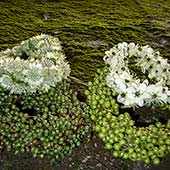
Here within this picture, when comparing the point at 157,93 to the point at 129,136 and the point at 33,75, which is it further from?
the point at 33,75

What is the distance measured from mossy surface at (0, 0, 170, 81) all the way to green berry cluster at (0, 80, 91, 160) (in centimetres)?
41

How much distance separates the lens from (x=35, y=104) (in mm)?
1316

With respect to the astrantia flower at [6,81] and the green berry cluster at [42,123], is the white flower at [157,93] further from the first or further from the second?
the astrantia flower at [6,81]

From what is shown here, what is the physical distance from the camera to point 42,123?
123cm

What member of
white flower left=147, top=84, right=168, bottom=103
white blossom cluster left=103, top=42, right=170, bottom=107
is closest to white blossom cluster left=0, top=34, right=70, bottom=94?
white blossom cluster left=103, top=42, right=170, bottom=107

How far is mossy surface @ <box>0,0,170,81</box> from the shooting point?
1939 millimetres

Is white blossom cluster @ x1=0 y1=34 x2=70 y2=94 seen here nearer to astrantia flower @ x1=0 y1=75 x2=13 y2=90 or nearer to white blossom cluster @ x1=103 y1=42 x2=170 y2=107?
astrantia flower @ x1=0 y1=75 x2=13 y2=90

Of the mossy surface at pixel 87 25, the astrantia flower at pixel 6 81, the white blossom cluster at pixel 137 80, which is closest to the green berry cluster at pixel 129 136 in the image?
the white blossom cluster at pixel 137 80

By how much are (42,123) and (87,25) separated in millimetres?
1133

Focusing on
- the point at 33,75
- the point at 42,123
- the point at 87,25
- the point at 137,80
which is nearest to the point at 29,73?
the point at 33,75

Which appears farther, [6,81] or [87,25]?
[87,25]

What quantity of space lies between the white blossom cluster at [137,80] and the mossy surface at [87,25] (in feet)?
1.16

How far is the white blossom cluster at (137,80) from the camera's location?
127 centimetres

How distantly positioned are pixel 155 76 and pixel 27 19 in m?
1.10
